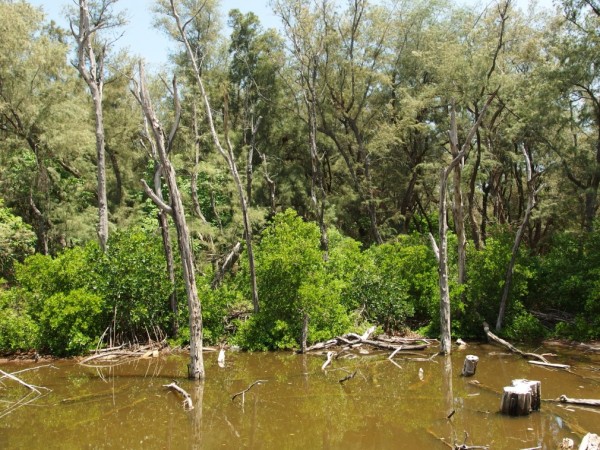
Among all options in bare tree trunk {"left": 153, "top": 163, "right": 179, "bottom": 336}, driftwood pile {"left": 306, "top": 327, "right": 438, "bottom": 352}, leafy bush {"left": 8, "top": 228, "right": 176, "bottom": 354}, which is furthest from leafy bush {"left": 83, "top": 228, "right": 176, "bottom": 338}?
driftwood pile {"left": 306, "top": 327, "right": 438, "bottom": 352}

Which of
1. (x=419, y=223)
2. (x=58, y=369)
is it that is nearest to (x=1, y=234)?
(x=58, y=369)

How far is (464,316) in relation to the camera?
15570mm

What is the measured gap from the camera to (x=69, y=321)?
13211mm

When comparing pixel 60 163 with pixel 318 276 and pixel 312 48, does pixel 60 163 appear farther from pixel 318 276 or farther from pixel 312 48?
pixel 318 276

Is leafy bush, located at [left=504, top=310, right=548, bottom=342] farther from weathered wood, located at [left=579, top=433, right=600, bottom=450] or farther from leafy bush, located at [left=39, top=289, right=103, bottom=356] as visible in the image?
leafy bush, located at [left=39, top=289, right=103, bottom=356]

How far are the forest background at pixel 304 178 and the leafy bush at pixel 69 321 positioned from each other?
5 cm

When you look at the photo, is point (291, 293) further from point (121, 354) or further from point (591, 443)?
point (591, 443)

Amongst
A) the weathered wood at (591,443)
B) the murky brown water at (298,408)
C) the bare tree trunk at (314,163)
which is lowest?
the murky brown water at (298,408)

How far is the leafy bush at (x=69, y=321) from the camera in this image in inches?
513

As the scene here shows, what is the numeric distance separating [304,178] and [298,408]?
17.6 metres

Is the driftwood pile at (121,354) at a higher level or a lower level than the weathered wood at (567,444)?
higher

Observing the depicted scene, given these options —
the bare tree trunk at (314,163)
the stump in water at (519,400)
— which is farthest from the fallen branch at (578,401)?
the bare tree trunk at (314,163)

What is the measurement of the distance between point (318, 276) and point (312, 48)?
1221 centimetres

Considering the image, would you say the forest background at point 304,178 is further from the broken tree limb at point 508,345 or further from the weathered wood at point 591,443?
the weathered wood at point 591,443
